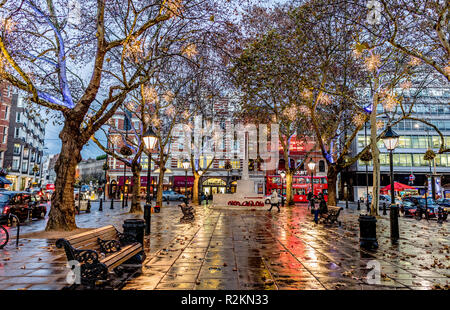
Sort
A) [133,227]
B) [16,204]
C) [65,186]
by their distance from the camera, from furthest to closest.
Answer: [16,204] < [65,186] < [133,227]

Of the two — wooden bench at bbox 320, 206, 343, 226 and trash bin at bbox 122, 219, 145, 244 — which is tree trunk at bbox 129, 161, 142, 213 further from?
trash bin at bbox 122, 219, 145, 244

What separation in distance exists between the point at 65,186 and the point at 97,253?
7055mm

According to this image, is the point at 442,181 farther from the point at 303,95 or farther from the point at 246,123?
the point at 303,95

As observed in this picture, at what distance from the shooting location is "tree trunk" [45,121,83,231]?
996cm

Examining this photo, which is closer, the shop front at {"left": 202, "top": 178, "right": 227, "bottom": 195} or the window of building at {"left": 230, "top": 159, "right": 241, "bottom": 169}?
the shop front at {"left": 202, "top": 178, "right": 227, "bottom": 195}

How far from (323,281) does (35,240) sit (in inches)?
341

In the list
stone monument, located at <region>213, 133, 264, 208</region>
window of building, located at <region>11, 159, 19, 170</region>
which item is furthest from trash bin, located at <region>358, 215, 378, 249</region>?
window of building, located at <region>11, 159, 19, 170</region>

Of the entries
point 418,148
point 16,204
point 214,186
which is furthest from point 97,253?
point 418,148

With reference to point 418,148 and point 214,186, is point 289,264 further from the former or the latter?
point 418,148

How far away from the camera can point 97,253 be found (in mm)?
4195

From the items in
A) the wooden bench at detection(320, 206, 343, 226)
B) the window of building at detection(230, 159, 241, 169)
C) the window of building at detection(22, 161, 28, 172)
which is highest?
the window of building at detection(230, 159, 241, 169)

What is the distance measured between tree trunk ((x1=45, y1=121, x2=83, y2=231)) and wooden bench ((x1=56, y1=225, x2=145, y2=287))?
4.97 metres

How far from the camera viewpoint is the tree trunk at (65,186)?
392 inches
